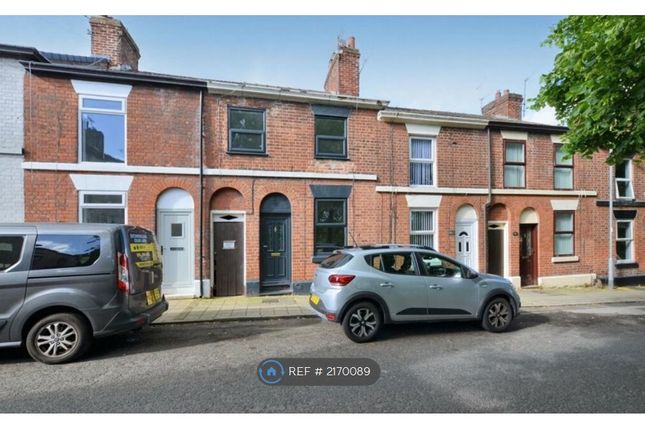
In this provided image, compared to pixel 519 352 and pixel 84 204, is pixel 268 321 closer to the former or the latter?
pixel 519 352

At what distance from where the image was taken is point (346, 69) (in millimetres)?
10188

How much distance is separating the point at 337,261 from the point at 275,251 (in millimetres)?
3829

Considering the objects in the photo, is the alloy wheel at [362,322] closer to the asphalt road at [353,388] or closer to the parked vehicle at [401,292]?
the parked vehicle at [401,292]

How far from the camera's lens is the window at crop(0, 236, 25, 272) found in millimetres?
4402

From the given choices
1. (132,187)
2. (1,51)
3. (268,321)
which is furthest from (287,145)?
(1,51)

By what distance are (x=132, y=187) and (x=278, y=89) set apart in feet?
15.2

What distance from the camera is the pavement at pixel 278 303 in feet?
22.1

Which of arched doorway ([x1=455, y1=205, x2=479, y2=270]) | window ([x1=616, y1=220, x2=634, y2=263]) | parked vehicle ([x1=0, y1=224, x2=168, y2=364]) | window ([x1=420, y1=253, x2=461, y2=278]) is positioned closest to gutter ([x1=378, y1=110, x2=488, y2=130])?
arched doorway ([x1=455, y1=205, x2=479, y2=270])

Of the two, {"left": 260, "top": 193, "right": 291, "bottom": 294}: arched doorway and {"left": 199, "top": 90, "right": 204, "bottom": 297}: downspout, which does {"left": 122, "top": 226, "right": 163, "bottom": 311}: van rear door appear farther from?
{"left": 260, "top": 193, "right": 291, "bottom": 294}: arched doorway

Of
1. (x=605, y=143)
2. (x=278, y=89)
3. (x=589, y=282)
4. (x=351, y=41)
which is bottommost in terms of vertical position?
(x=589, y=282)

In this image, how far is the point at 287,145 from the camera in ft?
30.1

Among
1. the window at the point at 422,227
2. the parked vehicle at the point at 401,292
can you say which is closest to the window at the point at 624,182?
the window at the point at 422,227

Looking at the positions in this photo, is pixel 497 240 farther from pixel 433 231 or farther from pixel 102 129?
pixel 102 129

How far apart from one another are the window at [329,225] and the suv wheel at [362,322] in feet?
13.6
